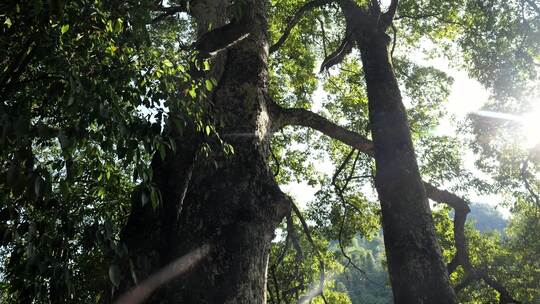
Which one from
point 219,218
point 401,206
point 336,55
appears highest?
point 336,55

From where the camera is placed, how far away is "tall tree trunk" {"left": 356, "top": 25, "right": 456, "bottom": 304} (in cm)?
439

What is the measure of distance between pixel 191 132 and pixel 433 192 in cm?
443

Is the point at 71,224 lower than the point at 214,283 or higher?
higher

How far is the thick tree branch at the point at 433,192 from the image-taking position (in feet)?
16.8

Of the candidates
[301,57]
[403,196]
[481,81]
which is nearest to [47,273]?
[403,196]

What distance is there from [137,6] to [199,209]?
1.56m

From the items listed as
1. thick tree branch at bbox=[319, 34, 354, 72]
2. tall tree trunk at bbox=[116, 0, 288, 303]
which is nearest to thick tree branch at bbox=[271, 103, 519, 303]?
tall tree trunk at bbox=[116, 0, 288, 303]

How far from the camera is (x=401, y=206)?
5.01 metres

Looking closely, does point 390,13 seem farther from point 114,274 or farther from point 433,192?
point 114,274

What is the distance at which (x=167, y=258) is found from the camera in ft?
10.00

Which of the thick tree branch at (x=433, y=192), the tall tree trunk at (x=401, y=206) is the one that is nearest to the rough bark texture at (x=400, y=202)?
the tall tree trunk at (x=401, y=206)

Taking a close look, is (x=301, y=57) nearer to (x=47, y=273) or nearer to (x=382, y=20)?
(x=382, y=20)

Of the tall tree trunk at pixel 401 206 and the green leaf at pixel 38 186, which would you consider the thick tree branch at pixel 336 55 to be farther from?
the green leaf at pixel 38 186

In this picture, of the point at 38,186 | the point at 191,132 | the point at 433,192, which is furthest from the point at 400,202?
the point at 38,186
